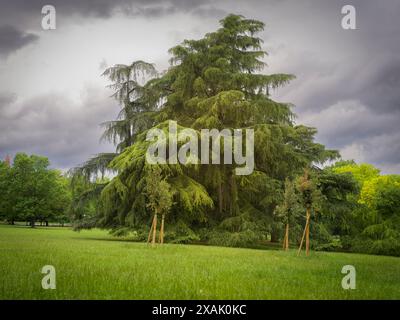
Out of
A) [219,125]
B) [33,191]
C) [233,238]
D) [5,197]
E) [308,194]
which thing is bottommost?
[233,238]

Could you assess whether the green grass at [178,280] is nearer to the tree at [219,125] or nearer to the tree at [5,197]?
the tree at [219,125]

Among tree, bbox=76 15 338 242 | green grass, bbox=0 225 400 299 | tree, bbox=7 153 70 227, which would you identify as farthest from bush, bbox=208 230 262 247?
tree, bbox=7 153 70 227

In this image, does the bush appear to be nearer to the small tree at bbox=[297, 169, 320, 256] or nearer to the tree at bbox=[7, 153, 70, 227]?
the small tree at bbox=[297, 169, 320, 256]

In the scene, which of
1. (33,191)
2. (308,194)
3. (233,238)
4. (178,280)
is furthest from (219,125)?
(33,191)

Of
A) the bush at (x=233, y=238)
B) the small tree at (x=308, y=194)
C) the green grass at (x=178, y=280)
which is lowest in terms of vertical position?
the bush at (x=233, y=238)

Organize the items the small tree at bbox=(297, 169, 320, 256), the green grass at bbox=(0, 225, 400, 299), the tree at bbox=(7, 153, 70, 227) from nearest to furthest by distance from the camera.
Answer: the green grass at bbox=(0, 225, 400, 299), the small tree at bbox=(297, 169, 320, 256), the tree at bbox=(7, 153, 70, 227)

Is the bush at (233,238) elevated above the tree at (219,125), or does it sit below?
below

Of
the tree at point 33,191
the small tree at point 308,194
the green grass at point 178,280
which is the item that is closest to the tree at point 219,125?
the small tree at point 308,194

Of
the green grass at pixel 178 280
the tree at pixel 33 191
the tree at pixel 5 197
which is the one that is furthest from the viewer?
Result: the tree at pixel 5 197

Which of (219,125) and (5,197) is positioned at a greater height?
(219,125)

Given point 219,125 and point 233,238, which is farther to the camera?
point 219,125

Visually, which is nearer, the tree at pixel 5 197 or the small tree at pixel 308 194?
the small tree at pixel 308 194

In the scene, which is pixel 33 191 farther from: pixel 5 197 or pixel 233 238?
pixel 233 238
